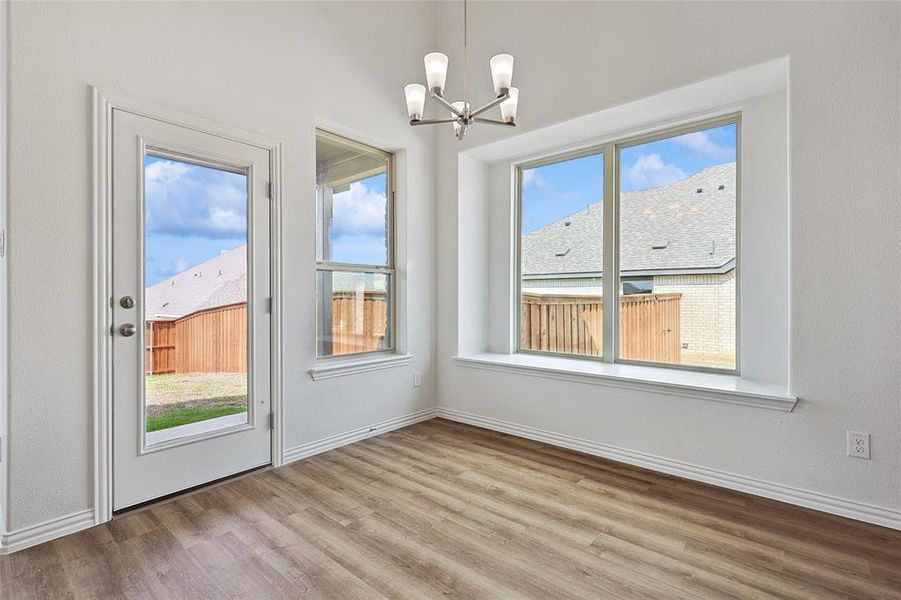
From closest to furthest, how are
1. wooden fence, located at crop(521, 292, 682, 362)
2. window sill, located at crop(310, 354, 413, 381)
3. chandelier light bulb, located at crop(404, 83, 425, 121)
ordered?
chandelier light bulb, located at crop(404, 83, 425, 121), window sill, located at crop(310, 354, 413, 381), wooden fence, located at crop(521, 292, 682, 362)

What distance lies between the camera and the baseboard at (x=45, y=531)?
1992 millimetres

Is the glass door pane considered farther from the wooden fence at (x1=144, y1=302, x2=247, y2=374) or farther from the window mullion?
the window mullion

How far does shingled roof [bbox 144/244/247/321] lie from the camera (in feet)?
8.15

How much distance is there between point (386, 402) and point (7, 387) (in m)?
2.28

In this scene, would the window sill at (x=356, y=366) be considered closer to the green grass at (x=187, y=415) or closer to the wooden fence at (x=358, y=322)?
the wooden fence at (x=358, y=322)

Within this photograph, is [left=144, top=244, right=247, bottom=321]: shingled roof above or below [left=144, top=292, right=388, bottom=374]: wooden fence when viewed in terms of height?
above

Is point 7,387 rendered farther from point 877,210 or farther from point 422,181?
point 877,210

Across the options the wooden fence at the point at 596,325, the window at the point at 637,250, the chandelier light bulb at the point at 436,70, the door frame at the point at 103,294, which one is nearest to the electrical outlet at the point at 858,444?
the window at the point at 637,250

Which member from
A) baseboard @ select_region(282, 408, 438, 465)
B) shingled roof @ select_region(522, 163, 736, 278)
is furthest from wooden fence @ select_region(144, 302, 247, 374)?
shingled roof @ select_region(522, 163, 736, 278)

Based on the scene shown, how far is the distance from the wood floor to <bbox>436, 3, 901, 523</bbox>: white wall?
0.86 ft

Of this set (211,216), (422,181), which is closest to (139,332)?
(211,216)

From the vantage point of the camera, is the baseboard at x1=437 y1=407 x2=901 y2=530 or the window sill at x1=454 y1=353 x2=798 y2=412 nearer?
the baseboard at x1=437 y1=407 x2=901 y2=530

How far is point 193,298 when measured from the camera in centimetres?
262

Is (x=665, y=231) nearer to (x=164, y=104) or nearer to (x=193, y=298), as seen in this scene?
(x=193, y=298)
